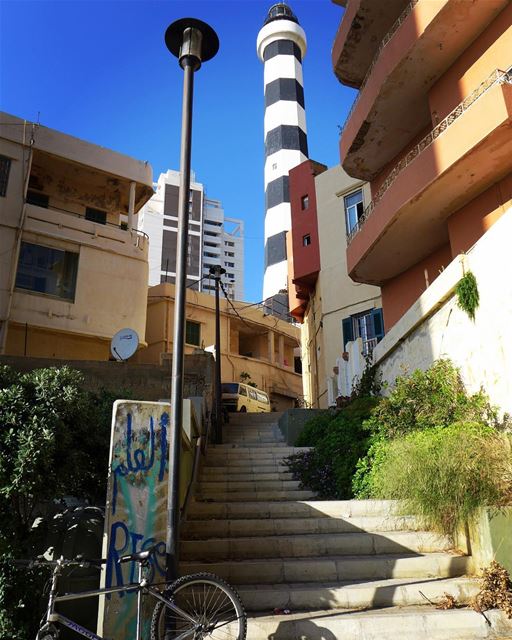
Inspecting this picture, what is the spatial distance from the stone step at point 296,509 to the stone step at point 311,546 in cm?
52

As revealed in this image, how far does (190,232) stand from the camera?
7181 centimetres

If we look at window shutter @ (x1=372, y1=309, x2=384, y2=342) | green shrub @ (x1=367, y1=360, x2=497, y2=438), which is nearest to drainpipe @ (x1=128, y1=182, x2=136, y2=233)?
window shutter @ (x1=372, y1=309, x2=384, y2=342)

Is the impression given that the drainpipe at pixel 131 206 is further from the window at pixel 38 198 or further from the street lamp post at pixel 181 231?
the street lamp post at pixel 181 231

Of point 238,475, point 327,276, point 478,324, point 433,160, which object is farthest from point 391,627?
point 327,276

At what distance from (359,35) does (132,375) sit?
37.6 ft

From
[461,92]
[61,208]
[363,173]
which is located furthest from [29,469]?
[61,208]

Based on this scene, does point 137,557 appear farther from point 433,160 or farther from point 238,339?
point 238,339

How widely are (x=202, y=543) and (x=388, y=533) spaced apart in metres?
2.28

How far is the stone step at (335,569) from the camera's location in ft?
18.9

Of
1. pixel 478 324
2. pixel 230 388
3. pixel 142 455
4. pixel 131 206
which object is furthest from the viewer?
pixel 131 206

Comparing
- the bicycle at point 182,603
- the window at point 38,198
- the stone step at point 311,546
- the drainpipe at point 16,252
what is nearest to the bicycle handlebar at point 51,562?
the bicycle at point 182,603

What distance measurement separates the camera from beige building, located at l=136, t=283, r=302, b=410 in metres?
27.7

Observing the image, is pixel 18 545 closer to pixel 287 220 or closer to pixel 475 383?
pixel 475 383

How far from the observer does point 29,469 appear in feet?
15.9
